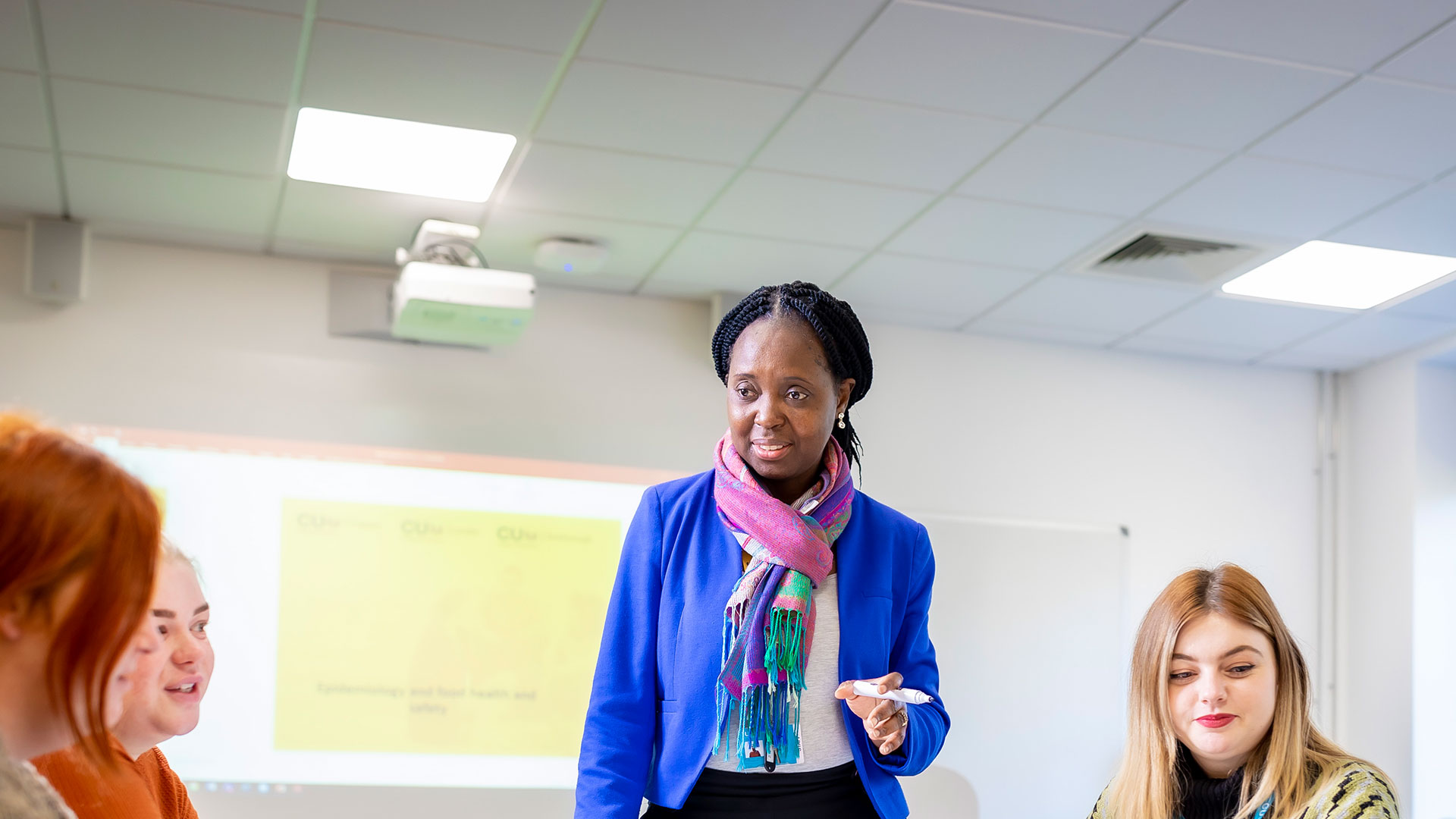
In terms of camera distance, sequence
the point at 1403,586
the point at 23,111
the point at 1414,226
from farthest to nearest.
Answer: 1. the point at 1403,586
2. the point at 1414,226
3. the point at 23,111

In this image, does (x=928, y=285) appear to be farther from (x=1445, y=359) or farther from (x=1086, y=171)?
(x=1445, y=359)

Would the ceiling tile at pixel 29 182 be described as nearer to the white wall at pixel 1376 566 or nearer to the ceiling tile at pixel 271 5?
the ceiling tile at pixel 271 5

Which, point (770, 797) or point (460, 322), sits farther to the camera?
point (460, 322)

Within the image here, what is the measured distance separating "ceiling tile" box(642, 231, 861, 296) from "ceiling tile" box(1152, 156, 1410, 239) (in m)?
1.12

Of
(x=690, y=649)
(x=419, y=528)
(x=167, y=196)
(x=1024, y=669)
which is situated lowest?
(x=1024, y=669)

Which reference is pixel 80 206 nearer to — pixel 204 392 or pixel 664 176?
pixel 204 392

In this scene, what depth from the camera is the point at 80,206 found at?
13.7 feet

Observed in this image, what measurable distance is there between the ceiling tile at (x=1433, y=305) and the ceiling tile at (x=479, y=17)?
10.6ft

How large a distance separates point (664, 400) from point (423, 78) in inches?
79.1

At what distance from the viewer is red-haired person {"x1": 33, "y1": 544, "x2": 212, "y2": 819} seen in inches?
58.9

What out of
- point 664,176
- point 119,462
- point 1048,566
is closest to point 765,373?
point 119,462

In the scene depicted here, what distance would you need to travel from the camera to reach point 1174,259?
4395 millimetres

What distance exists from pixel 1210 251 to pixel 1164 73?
1.37m

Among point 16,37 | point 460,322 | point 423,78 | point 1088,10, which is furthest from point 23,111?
point 1088,10
